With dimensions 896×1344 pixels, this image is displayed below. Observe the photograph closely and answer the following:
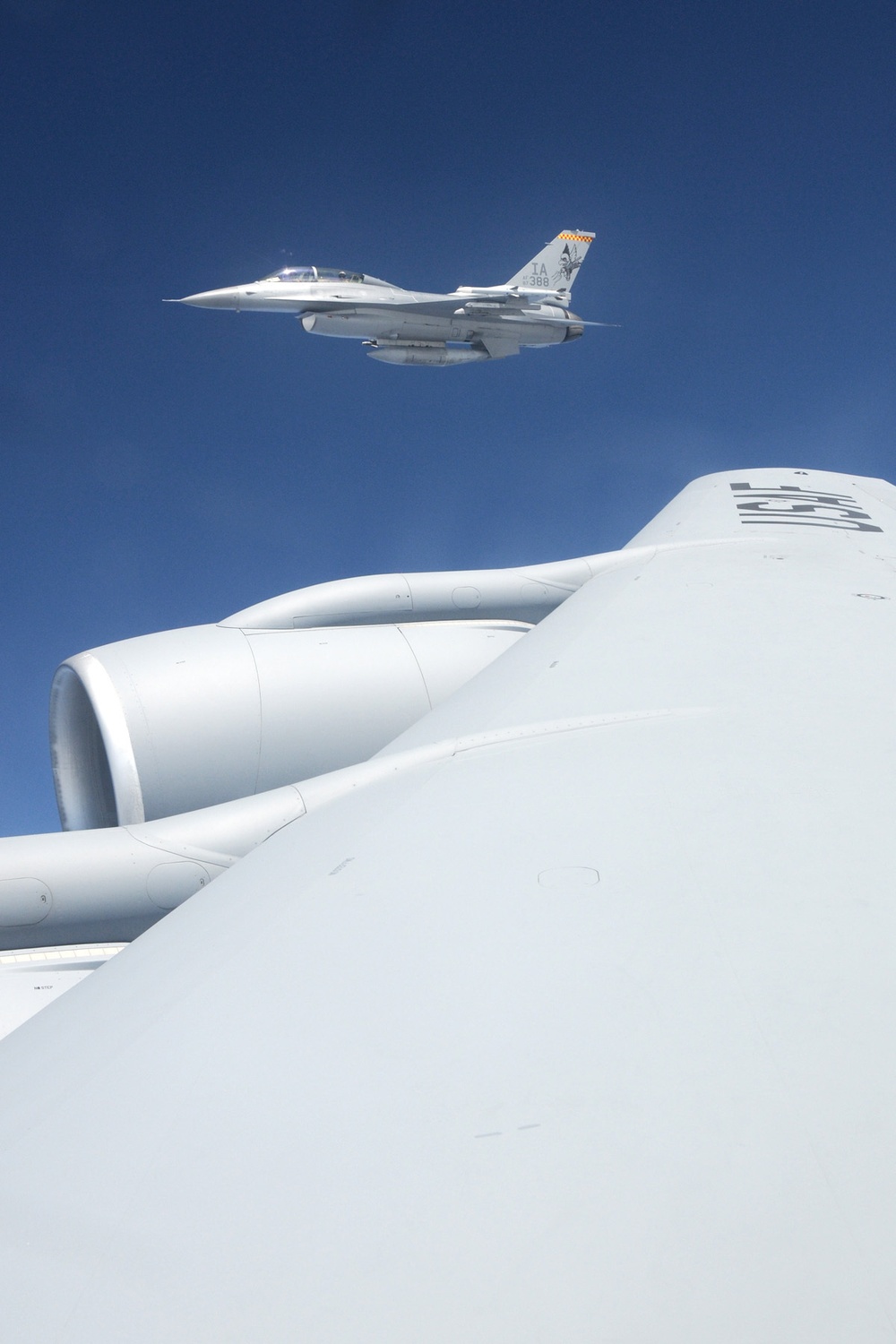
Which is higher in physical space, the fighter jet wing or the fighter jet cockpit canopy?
the fighter jet cockpit canopy

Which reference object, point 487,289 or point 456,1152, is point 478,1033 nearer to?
point 456,1152

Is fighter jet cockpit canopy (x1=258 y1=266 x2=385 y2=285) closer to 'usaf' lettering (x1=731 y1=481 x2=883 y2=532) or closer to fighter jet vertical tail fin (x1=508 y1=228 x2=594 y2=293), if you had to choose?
fighter jet vertical tail fin (x1=508 y1=228 x2=594 y2=293)

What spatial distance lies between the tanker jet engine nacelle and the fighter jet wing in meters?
2.66

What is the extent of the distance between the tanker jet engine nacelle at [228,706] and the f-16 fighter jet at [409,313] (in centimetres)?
2204

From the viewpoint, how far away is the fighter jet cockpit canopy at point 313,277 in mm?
24969

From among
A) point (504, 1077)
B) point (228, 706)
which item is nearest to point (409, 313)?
point (228, 706)

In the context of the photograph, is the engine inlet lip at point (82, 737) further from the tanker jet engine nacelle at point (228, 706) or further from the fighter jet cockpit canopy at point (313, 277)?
the fighter jet cockpit canopy at point (313, 277)

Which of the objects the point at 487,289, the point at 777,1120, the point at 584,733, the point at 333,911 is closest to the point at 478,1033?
the point at 777,1120

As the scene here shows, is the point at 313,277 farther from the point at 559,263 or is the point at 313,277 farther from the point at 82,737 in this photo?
the point at 82,737

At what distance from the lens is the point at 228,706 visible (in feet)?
15.3

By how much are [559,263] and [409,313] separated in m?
8.89

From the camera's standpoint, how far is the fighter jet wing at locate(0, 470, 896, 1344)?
29.8 inches

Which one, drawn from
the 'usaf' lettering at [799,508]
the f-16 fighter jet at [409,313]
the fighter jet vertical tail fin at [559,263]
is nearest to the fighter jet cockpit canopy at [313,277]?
the f-16 fighter jet at [409,313]

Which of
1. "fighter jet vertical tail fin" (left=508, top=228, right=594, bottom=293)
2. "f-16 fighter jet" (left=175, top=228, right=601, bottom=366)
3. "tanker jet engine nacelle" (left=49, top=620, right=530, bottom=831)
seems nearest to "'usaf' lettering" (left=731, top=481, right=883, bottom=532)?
"tanker jet engine nacelle" (left=49, top=620, right=530, bottom=831)
